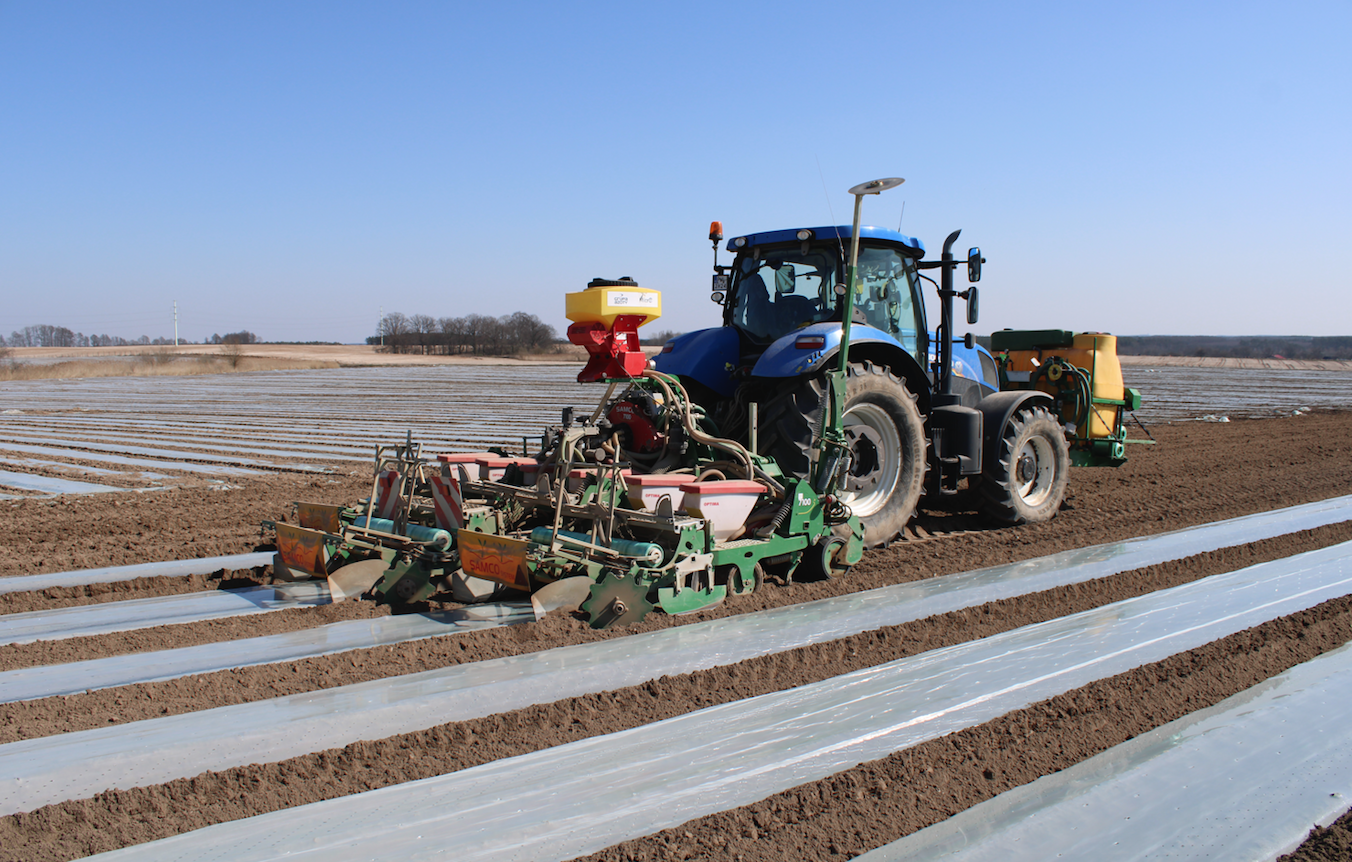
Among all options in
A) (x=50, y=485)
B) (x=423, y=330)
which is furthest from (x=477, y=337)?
(x=50, y=485)

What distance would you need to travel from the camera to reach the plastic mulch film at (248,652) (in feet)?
11.8

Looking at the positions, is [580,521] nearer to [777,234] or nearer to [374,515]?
[374,515]

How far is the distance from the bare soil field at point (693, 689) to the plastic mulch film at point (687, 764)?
9 centimetres

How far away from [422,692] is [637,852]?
1.41 m

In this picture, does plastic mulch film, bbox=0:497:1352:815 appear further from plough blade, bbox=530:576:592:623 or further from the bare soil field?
plough blade, bbox=530:576:592:623

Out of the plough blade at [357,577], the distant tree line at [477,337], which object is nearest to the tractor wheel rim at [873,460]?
the plough blade at [357,577]

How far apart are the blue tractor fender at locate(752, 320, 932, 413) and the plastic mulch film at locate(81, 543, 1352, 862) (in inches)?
75.0

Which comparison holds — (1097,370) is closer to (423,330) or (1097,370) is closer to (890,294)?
Result: (890,294)

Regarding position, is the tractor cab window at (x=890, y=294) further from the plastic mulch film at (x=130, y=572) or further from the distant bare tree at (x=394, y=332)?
the distant bare tree at (x=394, y=332)

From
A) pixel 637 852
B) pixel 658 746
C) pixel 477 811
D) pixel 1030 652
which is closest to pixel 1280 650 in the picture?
pixel 1030 652

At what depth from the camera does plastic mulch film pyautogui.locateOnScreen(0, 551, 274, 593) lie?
16.9 ft

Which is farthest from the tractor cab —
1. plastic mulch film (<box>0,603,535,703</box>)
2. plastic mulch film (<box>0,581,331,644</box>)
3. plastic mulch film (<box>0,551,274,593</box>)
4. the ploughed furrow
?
plastic mulch film (<box>0,551,274,593</box>)

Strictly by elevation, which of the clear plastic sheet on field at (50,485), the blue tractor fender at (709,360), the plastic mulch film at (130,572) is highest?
the blue tractor fender at (709,360)

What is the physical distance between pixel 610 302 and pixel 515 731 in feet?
8.15
